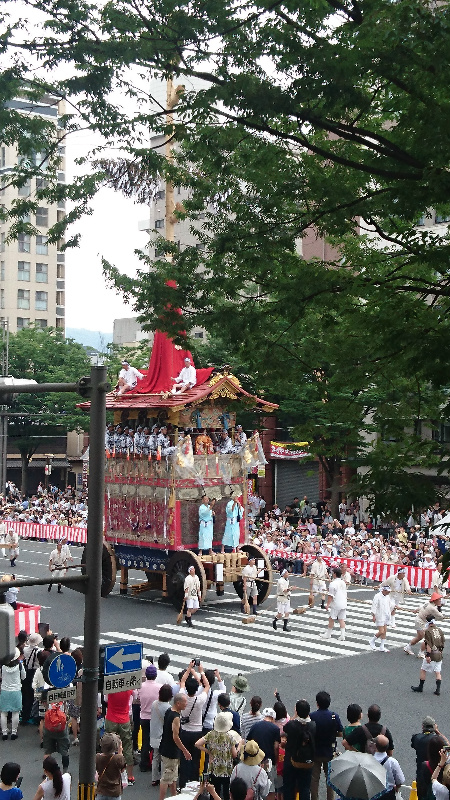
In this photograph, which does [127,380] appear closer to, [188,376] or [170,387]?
[170,387]

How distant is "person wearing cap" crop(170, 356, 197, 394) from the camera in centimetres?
2395

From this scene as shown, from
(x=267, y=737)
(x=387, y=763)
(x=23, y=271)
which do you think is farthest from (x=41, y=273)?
(x=387, y=763)

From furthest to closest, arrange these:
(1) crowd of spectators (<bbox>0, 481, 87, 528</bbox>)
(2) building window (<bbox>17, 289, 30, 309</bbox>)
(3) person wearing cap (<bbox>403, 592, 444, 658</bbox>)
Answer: (2) building window (<bbox>17, 289, 30, 309</bbox>) < (1) crowd of spectators (<bbox>0, 481, 87, 528</bbox>) < (3) person wearing cap (<bbox>403, 592, 444, 658</bbox>)

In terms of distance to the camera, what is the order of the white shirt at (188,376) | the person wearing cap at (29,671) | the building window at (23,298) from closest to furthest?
the person wearing cap at (29,671) < the white shirt at (188,376) < the building window at (23,298)

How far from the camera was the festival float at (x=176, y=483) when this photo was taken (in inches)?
941

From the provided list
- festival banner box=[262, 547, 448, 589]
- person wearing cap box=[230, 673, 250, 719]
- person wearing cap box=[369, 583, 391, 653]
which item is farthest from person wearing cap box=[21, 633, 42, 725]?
festival banner box=[262, 547, 448, 589]

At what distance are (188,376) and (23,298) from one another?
5575cm

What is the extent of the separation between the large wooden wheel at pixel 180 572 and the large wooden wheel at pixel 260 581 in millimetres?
1684

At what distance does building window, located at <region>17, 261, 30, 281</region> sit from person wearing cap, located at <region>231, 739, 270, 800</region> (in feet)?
229

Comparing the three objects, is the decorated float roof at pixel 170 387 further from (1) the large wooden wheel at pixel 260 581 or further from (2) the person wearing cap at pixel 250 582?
(2) the person wearing cap at pixel 250 582

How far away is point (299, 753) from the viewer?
35.9 feet

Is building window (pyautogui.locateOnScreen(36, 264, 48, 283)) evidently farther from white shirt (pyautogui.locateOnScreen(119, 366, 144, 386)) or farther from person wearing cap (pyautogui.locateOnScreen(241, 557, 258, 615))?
person wearing cap (pyautogui.locateOnScreen(241, 557, 258, 615))

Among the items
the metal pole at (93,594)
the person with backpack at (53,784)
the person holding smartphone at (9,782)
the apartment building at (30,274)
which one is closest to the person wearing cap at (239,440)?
the person with backpack at (53,784)

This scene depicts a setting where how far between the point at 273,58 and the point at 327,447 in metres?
4.53
